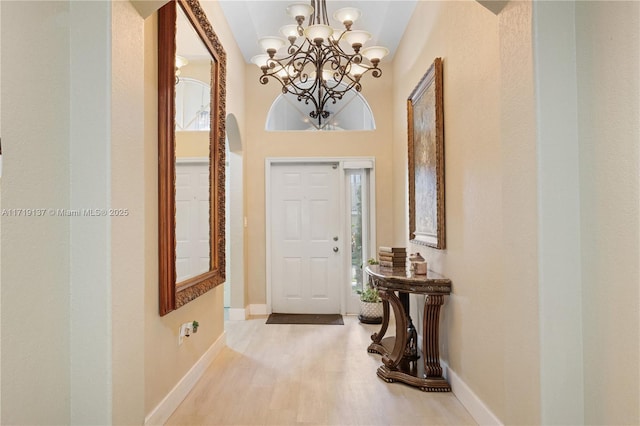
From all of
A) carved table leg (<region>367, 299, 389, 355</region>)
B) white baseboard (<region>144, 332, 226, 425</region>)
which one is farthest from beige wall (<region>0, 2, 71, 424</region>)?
carved table leg (<region>367, 299, 389, 355</region>)

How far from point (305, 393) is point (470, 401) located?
1036 mm

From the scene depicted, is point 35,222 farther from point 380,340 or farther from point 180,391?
point 380,340

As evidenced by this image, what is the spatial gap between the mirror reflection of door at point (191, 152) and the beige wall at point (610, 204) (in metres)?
2.06

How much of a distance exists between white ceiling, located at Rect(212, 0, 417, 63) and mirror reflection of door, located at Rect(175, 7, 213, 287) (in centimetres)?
81

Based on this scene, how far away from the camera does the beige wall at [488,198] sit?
4.93 ft

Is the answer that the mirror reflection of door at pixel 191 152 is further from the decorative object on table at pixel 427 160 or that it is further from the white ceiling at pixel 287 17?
the decorative object on table at pixel 427 160

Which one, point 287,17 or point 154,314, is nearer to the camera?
point 154,314

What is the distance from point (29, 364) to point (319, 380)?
1.98 metres

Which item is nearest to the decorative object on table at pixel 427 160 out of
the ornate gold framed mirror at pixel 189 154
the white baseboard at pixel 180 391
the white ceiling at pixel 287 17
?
the white ceiling at pixel 287 17

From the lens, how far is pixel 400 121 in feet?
14.5

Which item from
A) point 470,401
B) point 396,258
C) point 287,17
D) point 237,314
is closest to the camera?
point 470,401

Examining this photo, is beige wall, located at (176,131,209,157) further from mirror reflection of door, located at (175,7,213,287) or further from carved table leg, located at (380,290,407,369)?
carved table leg, located at (380,290,407,369)

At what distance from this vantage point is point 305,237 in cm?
505

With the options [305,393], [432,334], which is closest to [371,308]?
[432,334]
